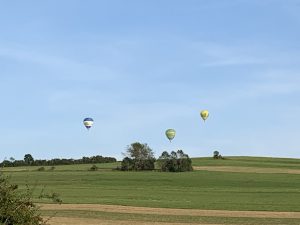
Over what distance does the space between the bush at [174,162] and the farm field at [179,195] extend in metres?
2.79

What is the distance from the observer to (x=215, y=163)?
11056cm

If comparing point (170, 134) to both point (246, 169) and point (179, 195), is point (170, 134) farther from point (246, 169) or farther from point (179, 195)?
point (179, 195)

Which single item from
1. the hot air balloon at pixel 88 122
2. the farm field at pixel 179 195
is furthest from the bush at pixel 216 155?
the hot air balloon at pixel 88 122

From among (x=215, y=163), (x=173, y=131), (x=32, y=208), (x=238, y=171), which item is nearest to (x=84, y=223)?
(x=32, y=208)

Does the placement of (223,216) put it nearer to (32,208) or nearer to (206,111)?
(32,208)

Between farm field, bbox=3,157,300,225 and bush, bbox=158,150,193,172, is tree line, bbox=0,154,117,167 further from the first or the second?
bush, bbox=158,150,193,172

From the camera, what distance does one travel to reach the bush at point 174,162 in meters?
99.6

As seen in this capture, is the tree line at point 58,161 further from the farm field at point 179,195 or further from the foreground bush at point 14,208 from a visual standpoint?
the foreground bush at point 14,208

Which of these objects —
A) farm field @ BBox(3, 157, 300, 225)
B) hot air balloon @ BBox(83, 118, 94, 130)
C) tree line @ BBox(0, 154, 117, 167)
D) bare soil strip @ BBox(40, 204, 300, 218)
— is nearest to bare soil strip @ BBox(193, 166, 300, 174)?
farm field @ BBox(3, 157, 300, 225)

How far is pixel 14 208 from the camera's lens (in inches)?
303

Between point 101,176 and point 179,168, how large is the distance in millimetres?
18762

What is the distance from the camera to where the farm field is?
30.5m

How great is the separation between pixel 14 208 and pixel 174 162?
93259 mm

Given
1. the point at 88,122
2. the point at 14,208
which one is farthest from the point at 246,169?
the point at 14,208
